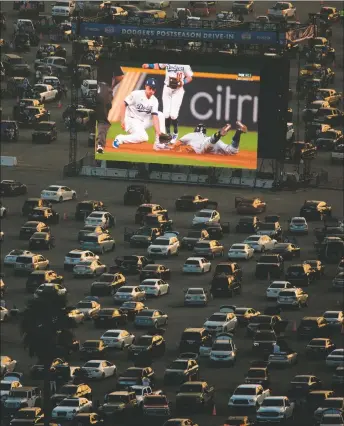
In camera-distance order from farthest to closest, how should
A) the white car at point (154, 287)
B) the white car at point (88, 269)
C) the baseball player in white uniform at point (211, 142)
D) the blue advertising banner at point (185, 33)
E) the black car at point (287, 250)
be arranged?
the baseball player in white uniform at point (211, 142), the blue advertising banner at point (185, 33), the black car at point (287, 250), the white car at point (88, 269), the white car at point (154, 287)

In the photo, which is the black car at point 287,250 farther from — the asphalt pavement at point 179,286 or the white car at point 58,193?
the white car at point 58,193

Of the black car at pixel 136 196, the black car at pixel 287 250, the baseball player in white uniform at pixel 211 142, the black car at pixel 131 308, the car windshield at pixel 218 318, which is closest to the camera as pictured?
the car windshield at pixel 218 318

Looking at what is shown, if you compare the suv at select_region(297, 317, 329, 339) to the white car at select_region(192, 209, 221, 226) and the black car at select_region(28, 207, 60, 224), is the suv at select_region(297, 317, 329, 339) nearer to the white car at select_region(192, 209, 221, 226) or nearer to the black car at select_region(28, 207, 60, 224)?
the white car at select_region(192, 209, 221, 226)

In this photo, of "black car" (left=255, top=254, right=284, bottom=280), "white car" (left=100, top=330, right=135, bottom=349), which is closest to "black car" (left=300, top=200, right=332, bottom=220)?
"black car" (left=255, top=254, right=284, bottom=280)

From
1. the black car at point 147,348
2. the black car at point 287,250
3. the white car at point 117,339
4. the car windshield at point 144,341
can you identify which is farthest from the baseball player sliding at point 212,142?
the car windshield at point 144,341

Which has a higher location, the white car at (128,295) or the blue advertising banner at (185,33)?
the blue advertising banner at (185,33)

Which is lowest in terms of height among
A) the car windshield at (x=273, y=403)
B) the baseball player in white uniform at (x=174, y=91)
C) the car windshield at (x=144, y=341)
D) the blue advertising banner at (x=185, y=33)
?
the car windshield at (x=144, y=341)

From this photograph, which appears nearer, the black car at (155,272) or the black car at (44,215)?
the black car at (155,272)
